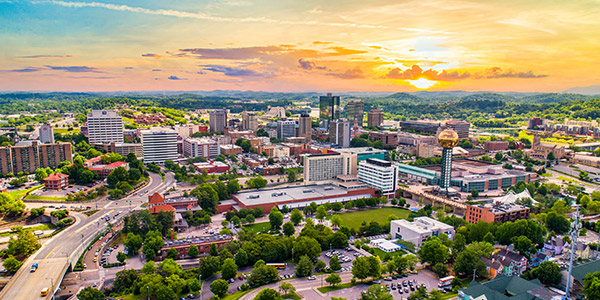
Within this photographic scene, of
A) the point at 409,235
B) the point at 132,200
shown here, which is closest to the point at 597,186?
the point at 409,235

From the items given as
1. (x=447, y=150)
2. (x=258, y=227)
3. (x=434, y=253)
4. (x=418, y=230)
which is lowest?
(x=258, y=227)

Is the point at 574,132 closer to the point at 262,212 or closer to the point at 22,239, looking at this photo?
the point at 262,212

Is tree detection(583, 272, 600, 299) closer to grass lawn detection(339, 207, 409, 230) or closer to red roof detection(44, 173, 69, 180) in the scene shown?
grass lawn detection(339, 207, 409, 230)

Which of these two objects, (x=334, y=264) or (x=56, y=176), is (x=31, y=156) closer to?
(x=56, y=176)

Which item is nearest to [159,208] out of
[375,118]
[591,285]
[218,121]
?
[591,285]

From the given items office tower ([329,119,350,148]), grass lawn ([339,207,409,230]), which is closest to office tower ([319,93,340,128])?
office tower ([329,119,350,148])
